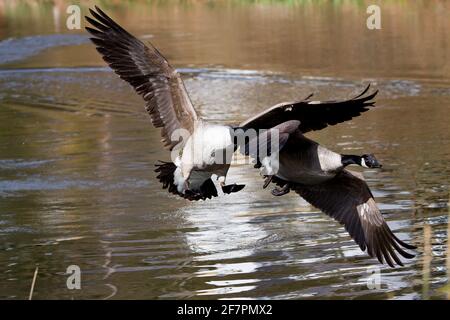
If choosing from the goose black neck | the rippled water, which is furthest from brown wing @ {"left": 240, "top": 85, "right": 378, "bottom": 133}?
the rippled water

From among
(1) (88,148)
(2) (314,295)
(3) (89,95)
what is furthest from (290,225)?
(3) (89,95)

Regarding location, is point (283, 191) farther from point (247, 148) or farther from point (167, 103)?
point (167, 103)

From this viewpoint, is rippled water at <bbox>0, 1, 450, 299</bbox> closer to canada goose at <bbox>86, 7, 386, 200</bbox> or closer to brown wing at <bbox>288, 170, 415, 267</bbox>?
brown wing at <bbox>288, 170, 415, 267</bbox>

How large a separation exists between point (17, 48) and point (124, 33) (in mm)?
12864

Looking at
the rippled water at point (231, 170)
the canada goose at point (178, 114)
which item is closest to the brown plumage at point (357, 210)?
the rippled water at point (231, 170)

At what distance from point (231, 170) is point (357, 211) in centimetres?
333

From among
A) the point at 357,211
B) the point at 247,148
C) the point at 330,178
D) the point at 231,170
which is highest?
the point at 247,148

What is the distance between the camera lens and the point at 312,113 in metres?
9.23

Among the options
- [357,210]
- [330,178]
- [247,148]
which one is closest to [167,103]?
[247,148]

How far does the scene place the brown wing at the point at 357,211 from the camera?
9031mm

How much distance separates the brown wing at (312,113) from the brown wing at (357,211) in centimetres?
47

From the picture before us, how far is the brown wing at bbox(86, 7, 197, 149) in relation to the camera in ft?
30.7

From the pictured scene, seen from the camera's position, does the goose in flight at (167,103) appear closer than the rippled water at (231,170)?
No

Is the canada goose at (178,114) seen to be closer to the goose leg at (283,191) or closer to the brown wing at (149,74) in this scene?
the brown wing at (149,74)
